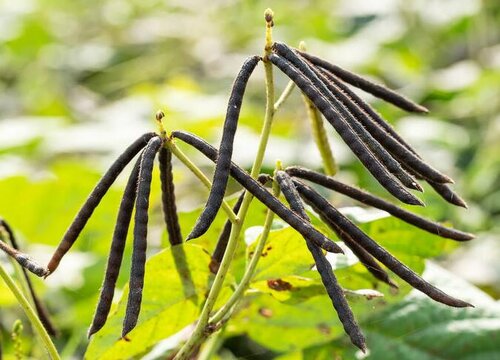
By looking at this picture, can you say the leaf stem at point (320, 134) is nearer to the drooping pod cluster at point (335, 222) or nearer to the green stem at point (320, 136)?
the green stem at point (320, 136)

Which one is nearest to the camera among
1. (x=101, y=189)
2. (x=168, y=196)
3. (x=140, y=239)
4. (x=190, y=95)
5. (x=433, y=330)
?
(x=140, y=239)

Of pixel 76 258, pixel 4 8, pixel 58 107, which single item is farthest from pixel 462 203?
pixel 4 8

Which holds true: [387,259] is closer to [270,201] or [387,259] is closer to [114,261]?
[270,201]

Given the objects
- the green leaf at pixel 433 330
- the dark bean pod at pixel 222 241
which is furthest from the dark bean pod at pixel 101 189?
the green leaf at pixel 433 330

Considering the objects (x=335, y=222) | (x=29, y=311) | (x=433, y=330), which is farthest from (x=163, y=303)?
(x=433, y=330)

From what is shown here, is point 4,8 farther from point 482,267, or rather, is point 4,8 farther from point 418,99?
point 482,267

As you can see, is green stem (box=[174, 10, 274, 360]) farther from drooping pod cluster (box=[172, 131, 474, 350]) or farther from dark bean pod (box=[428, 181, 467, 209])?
dark bean pod (box=[428, 181, 467, 209])

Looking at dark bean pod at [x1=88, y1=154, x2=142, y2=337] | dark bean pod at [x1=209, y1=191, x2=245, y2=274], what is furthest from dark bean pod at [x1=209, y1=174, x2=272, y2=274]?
dark bean pod at [x1=88, y1=154, x2=142, y2=337]
